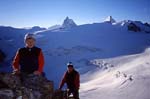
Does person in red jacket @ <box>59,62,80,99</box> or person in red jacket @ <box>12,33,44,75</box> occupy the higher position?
person in red jacket @ <box>12,33,44,75</box>

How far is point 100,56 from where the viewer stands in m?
42.2

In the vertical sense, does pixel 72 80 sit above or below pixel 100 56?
above

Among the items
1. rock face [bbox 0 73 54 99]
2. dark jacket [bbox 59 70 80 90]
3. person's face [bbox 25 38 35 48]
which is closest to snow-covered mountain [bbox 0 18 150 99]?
dark jacket [bbox 59 70 80 90]

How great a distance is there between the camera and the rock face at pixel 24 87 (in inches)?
227

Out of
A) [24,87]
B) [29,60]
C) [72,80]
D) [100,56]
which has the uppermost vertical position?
[29,60]

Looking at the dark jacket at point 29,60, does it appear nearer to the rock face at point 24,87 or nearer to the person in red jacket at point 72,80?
the rock face at point 24,87

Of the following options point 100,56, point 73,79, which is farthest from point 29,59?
point 100,56

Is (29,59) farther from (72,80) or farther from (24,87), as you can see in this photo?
(72,80)

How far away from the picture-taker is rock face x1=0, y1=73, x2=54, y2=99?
5.76 m

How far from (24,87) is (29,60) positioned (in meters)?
1.08

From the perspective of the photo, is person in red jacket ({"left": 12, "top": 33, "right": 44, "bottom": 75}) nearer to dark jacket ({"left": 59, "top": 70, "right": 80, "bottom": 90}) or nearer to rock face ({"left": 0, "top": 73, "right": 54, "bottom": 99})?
rock face ({"left": 0, "top": 73, "right": 54, "bottom": 99})

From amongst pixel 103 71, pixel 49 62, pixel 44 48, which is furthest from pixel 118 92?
pixel 44 48

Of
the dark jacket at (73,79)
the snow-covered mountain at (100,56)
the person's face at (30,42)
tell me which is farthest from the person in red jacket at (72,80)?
the snow-covered mountain at (100,56)

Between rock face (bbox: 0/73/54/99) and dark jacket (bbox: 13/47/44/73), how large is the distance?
0.98ft
